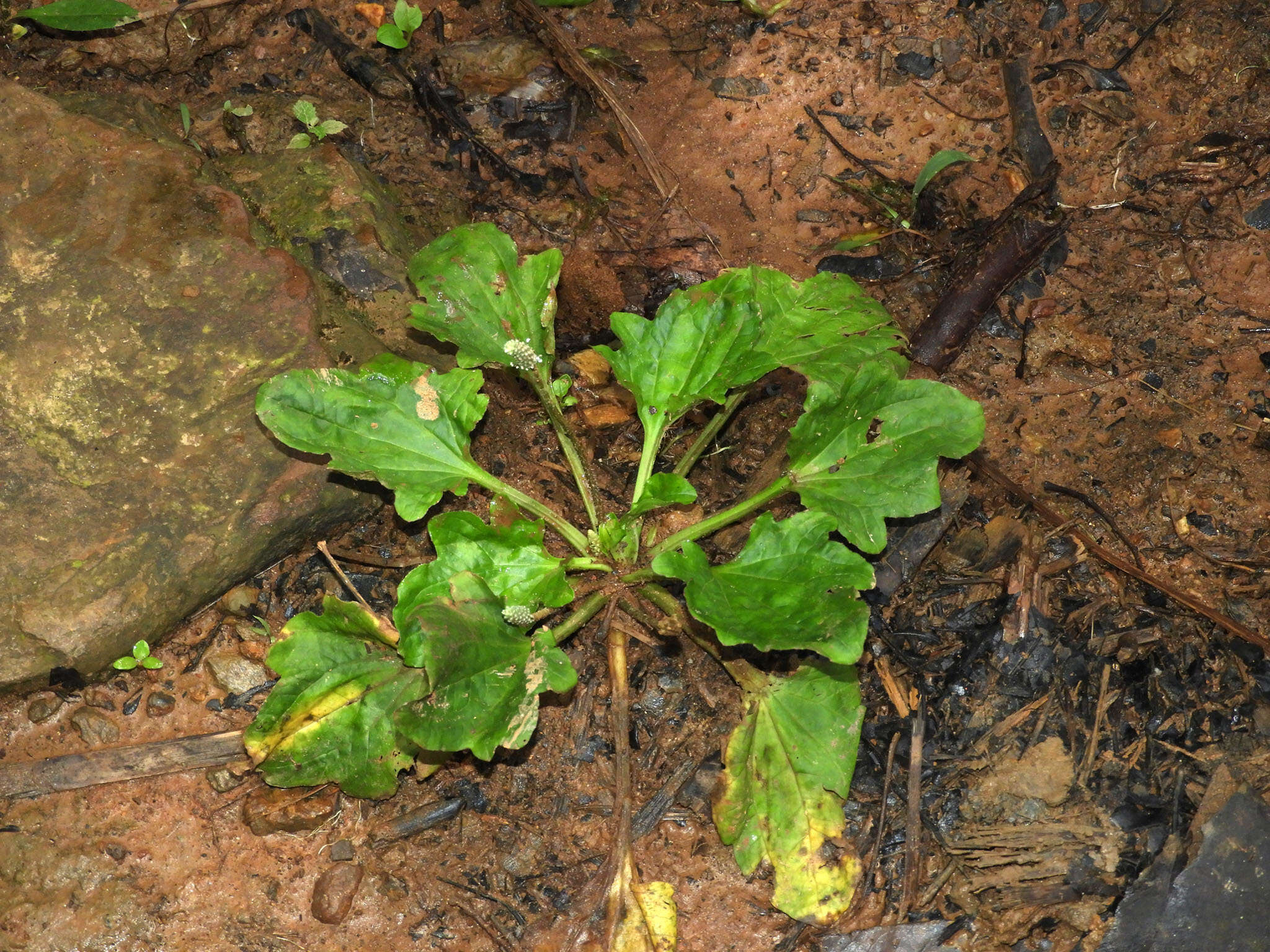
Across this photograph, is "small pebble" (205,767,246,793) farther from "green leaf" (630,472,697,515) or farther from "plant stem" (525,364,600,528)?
"green leaf" (630,472,697,515)

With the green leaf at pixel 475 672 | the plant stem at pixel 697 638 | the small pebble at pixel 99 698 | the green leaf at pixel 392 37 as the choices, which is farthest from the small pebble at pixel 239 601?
the green leaf at pixel 392 37

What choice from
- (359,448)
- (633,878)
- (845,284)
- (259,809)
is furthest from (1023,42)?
(259,809)

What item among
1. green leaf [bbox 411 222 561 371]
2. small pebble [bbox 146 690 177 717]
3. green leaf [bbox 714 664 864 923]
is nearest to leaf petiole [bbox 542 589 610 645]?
green leaf [bbox 714 664 864 923]

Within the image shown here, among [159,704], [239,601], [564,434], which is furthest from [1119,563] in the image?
[159,704]

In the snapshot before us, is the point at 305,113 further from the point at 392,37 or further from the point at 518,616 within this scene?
the point at 518,616

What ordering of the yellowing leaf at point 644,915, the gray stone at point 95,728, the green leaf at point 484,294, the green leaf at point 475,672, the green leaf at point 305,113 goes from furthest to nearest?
1. the green leaf at point 305,113
2. the green leaf at point 484,294
3. the gray stone at point 95,728
4. the yellowing leaf at point 644,915
5. the green leaf at point 475,672

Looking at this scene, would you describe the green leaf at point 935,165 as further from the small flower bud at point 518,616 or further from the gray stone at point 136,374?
the small flower bud at point 518,616
